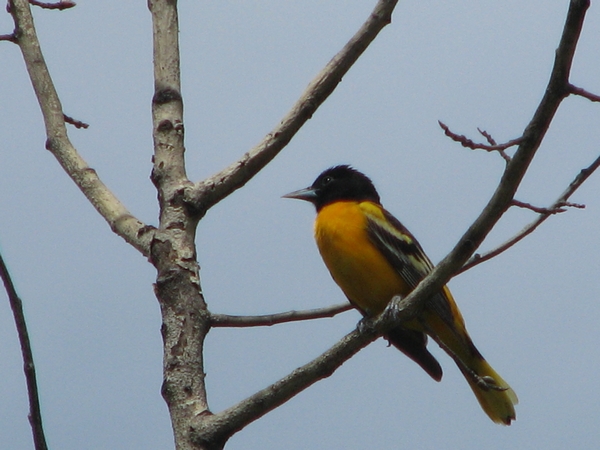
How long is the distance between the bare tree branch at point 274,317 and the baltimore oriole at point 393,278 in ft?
3.48

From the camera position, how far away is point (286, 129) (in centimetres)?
383

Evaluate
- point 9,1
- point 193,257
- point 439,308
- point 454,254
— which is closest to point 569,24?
point 454,254

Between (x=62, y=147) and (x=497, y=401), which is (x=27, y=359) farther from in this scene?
(x=497, y=401)

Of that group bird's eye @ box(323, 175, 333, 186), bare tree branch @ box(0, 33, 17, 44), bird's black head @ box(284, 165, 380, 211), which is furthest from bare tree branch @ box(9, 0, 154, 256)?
bird's eye @ box(323, 175, 333, 186)

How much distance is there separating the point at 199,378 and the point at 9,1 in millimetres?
2484

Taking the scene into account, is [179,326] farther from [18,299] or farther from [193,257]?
[18,299]

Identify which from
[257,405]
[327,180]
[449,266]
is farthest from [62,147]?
[327,180]

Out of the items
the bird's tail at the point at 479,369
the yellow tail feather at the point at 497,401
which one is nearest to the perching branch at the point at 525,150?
the bird's tail at the point at 479,369

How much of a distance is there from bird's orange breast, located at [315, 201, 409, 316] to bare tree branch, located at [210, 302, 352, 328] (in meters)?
1.06

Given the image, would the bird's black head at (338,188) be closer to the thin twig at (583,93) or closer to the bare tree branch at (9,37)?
the bare tree branch at (9,37)

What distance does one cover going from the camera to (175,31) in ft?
14.2

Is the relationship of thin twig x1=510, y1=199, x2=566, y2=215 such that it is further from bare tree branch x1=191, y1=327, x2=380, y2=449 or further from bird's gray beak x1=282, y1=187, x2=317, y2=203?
bird's gray beak x1=282, y1=187, x2=317, y2=203

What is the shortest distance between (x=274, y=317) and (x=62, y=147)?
4.64 feet

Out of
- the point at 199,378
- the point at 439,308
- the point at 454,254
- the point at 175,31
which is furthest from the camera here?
the point at 439,308
